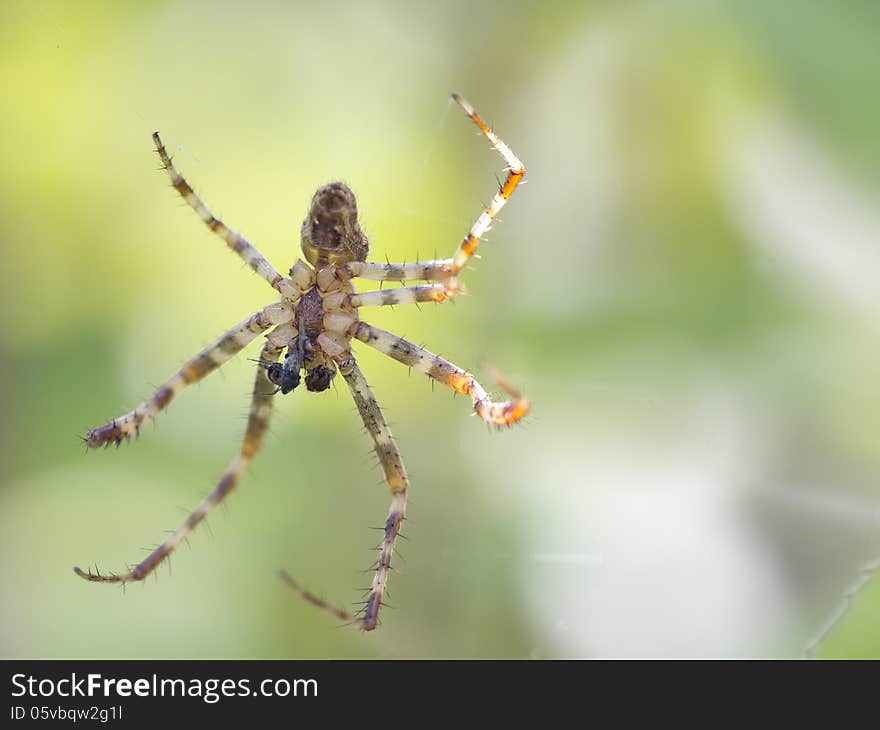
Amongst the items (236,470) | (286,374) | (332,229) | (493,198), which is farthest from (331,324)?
(236,470)

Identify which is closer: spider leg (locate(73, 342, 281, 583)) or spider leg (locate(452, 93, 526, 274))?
spider leg (locate(452, 93, 526, 274))

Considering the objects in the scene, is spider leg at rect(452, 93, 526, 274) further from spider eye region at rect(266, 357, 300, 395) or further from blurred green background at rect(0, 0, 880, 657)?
blurred green background at rect(0, 0, 880, 657)

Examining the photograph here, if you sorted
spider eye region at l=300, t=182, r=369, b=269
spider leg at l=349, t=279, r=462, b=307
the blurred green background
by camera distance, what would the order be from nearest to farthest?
1. spider eye region at l=300, t=182, r=369, b=269
2. spider leg at l=349, t=279, r=462, b=307
3. the blurred green background

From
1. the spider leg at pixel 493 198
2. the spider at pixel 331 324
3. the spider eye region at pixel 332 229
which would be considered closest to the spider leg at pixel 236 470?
the spider at pixel 331 324

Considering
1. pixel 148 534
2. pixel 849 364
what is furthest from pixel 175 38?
pixel 849 364

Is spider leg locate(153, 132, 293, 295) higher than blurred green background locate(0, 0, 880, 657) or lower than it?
lower

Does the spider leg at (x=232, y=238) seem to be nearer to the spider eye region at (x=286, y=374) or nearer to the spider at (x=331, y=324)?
the spider at (x=331, y=324)

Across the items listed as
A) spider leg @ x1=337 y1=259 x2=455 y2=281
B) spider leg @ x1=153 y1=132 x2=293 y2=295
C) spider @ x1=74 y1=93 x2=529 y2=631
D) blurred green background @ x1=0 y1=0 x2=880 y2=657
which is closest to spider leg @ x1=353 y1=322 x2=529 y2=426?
spider @ x1=74 y1=93 x2=529 y2=631
